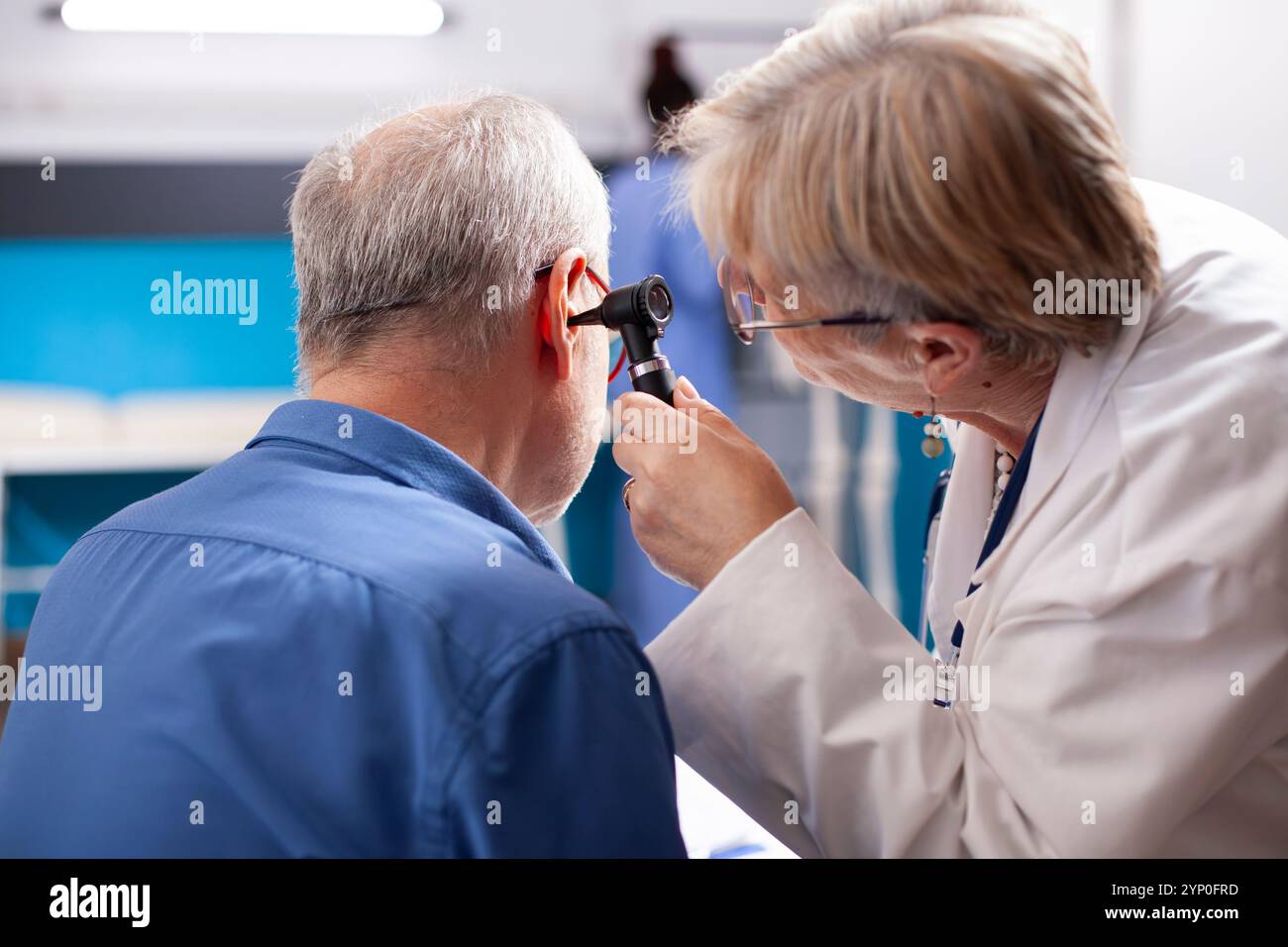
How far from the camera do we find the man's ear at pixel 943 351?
938 mm

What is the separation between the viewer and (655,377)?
1.10 metres

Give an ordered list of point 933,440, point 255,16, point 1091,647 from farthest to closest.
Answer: point 255,16 < point 933,440 < point 1091,647

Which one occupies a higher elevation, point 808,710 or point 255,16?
point 255,16

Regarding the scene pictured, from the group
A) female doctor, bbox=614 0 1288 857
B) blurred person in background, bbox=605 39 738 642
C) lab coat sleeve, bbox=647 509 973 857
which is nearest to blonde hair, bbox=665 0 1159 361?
female doctor, bbox=614 0 1288 857

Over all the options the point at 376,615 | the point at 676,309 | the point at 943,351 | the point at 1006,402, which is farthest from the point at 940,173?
the point at 676,309

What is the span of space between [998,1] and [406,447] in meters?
0.62

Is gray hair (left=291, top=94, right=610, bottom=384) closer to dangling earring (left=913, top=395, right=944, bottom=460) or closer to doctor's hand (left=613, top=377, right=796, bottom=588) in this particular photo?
doctor's hand (left=613, top=377, right=796, bottom=588)

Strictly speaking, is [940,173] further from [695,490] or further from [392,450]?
[392,450]

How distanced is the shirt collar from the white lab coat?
199 millimetres

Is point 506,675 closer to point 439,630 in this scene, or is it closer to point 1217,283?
point 439,630

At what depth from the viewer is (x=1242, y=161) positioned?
6.13 feet

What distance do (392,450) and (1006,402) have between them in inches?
22.5
